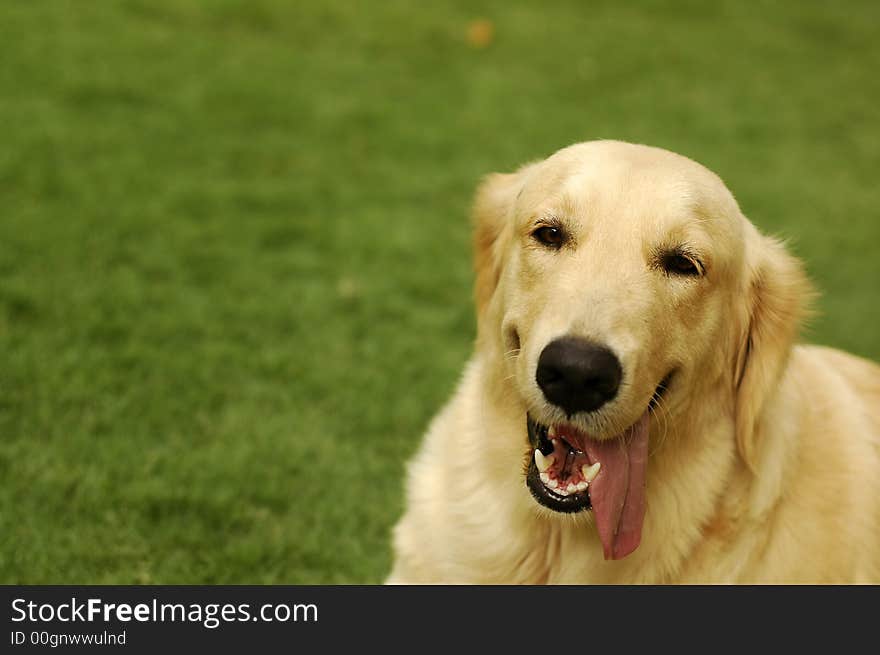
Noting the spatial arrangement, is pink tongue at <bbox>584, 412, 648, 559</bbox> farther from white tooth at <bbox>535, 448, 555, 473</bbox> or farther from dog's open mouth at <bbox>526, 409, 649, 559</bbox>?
white tooth at <bbox>535, 448, 555, 473</bbox>

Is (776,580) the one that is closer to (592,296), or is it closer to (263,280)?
(592,296)

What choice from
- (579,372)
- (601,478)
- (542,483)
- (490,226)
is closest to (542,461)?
(542,483)

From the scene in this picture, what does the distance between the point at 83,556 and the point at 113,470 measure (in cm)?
50

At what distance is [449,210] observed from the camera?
667 cm

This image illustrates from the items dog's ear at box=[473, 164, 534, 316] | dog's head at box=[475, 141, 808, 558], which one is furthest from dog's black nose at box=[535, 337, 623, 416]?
dog's ear at box=[473, 164, 534, 316]

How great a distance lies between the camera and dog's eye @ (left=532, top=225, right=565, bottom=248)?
2.76m

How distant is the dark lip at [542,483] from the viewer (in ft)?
8.62

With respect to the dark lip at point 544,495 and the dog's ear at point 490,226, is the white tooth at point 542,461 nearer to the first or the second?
the dark lip at point 544,495

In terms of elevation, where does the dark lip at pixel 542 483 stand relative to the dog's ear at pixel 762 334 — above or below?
below

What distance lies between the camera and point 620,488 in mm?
2666

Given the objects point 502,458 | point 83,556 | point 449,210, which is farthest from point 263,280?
point 502,458

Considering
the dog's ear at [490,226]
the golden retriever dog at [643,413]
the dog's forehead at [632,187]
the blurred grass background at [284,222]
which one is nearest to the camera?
the golden retriever dog at [643,413]

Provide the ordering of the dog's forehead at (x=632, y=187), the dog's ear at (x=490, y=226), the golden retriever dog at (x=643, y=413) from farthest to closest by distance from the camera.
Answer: the dog's ear at (x=490, y=226) → the dog's forehead at (x=632, y=187) → the golden retriever dog at (x=643, y=413)

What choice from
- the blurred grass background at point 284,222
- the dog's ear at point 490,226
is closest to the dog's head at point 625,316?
the dog's ear at point 490,226
